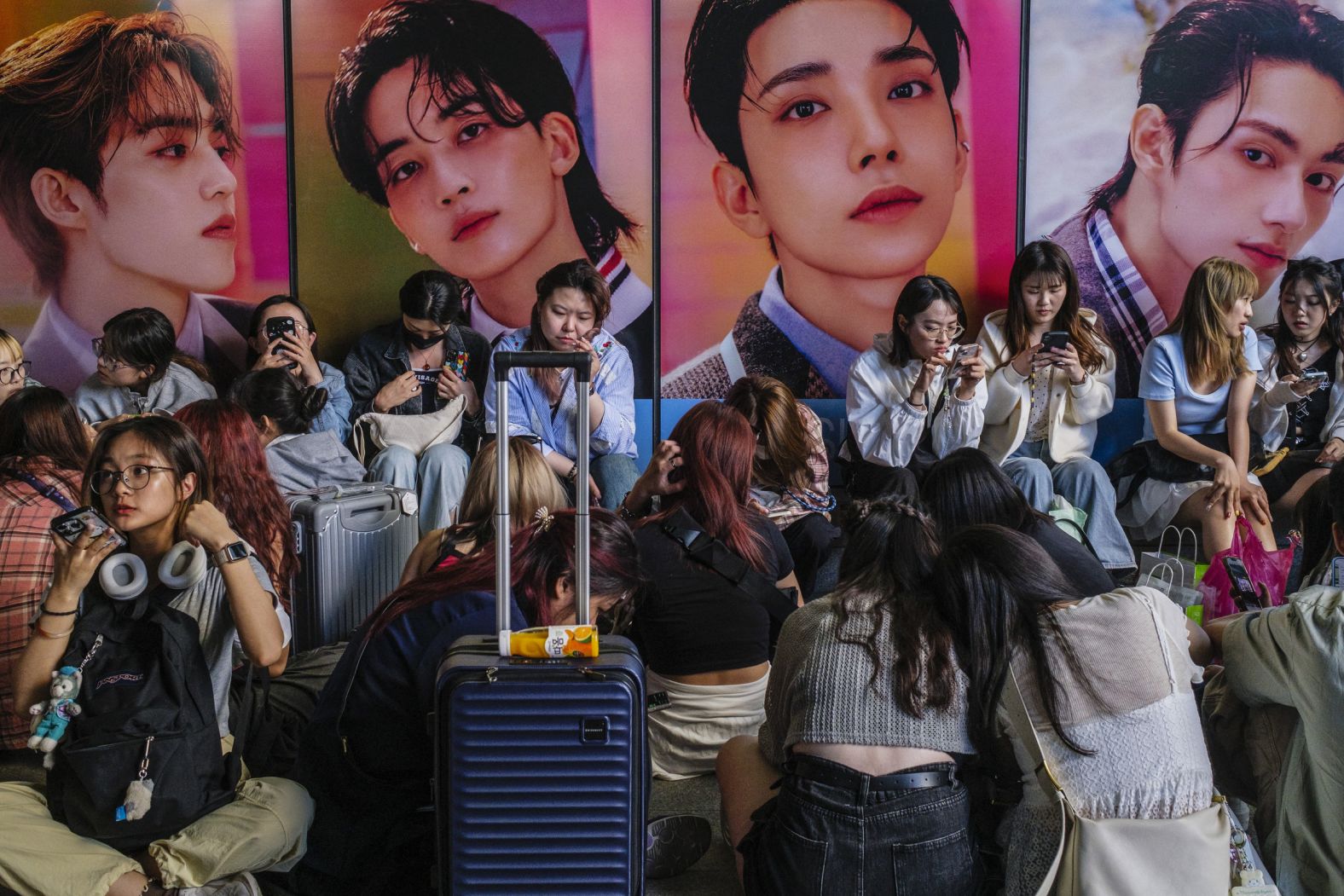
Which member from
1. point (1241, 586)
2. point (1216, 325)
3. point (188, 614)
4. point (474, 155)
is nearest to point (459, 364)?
point (474, 155)

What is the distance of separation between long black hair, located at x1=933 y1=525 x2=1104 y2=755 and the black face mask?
3.58 metres

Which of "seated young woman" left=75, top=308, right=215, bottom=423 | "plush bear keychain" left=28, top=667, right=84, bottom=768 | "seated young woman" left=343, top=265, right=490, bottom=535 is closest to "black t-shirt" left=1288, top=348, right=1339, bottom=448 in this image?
"seated young woman" left=343, top=265, right=490, bottom=535

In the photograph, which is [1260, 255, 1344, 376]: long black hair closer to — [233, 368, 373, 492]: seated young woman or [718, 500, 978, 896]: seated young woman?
[718, 500, 978, 896]: seated young woman

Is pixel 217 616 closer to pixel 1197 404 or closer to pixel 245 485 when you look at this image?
pixel 245 485

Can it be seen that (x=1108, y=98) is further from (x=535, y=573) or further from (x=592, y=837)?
(x=592, y=837)

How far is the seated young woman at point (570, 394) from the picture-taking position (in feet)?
16.1

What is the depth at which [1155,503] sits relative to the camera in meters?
4.93

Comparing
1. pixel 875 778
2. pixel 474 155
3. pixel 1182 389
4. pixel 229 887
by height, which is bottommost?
pixel 229 887

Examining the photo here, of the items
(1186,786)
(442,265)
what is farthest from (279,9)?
A: (1186,786)

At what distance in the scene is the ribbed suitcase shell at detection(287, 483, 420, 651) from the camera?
3617mm

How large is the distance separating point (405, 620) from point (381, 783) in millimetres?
316

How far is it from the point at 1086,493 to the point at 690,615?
2365mm

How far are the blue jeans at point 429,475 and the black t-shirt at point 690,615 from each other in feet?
5.81

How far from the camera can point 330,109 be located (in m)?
5.66
